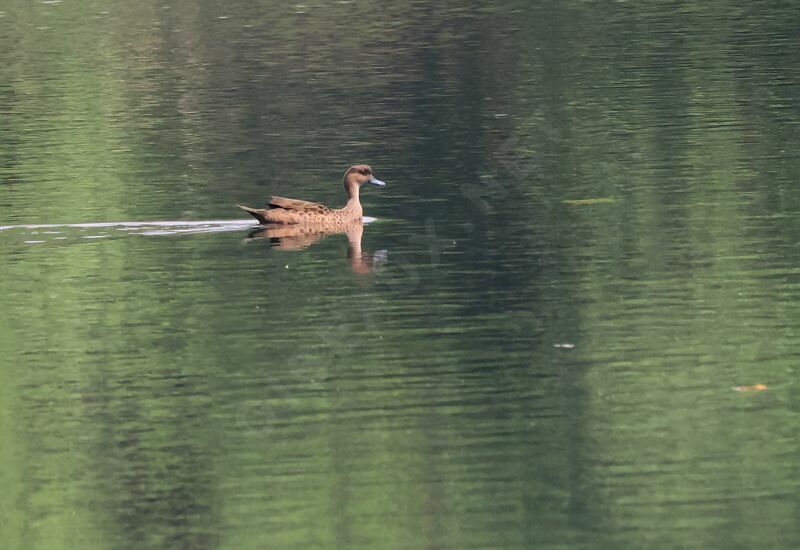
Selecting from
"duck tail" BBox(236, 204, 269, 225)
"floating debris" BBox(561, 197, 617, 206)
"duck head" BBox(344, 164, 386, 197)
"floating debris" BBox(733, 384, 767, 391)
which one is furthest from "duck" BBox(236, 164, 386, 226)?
"floating debris" BBox(733, 384, 767, 391)

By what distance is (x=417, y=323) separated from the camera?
18.4 metres

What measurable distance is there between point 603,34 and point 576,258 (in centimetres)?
2907

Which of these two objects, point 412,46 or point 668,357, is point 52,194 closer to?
point 668,357

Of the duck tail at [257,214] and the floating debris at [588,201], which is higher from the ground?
the duck tail at [257,214]

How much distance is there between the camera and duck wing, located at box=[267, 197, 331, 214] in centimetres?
2422

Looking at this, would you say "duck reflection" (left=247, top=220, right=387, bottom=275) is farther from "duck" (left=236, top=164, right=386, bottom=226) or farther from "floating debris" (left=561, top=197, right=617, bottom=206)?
"floating debris" (left=561, top=197, right=617, bottom=206)

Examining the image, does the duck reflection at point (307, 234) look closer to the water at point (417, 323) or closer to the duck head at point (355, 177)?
the water at point (417, 323)

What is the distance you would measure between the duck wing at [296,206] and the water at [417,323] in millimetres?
621

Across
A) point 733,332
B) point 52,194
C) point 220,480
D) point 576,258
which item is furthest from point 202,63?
point 220,480

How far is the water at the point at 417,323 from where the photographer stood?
13.4m

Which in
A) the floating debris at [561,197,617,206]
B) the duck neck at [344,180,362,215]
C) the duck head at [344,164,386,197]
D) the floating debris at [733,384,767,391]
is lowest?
the floating debris at [561,197,617,206]

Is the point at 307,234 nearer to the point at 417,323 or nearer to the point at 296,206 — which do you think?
the point at 296,206

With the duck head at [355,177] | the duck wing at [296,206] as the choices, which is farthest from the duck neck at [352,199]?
the duck wing at [296,206]

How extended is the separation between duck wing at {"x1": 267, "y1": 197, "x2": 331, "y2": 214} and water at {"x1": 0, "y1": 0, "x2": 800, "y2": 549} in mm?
621
